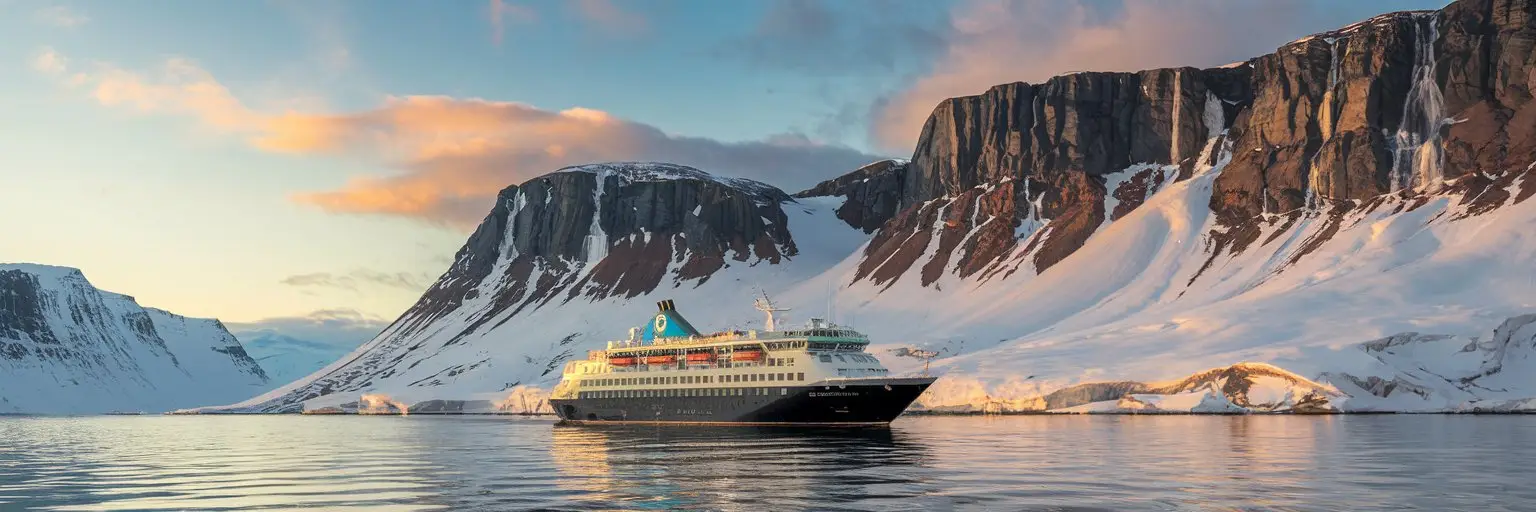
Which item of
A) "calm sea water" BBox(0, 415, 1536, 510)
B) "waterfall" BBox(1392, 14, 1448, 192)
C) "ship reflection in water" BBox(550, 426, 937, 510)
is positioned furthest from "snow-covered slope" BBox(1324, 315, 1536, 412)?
"waterfall" BBox(1392, 14, 1448, 192)

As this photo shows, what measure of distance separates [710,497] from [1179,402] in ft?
315

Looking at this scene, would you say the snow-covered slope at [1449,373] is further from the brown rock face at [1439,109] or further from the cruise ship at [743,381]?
the brown rock face at [1439,109]

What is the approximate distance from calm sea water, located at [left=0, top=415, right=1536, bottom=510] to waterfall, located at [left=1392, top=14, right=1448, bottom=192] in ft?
341

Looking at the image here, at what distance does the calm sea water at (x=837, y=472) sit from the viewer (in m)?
42.1

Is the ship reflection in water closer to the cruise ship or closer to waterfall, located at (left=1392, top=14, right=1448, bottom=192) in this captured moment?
the cruise ship

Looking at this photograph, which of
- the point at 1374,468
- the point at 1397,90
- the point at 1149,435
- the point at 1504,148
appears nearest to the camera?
the point at 1374,468

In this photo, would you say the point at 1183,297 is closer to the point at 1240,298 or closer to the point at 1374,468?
the point at 1240,298

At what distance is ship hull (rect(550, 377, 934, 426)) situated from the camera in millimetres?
103188

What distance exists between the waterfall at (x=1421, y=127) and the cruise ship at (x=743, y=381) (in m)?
113

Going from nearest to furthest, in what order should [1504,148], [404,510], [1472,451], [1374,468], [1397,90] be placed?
[404,510]
[1374,468]
[1472,451]
[1504,148]
[1397,90]

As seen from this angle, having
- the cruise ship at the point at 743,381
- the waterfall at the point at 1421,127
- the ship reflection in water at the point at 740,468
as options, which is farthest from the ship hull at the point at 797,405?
the waterfall at the point at 1421,127

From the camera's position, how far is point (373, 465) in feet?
213

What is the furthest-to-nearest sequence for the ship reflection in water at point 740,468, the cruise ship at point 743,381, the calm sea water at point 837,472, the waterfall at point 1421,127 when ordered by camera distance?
the waterfall at point 1421,127 → the cruise ship at point 743,381 → the ship reflection in water at point 740,468 → the calm sea water at point 837,472

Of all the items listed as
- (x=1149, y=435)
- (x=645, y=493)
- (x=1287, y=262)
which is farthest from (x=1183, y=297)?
(x=645, y=493)
